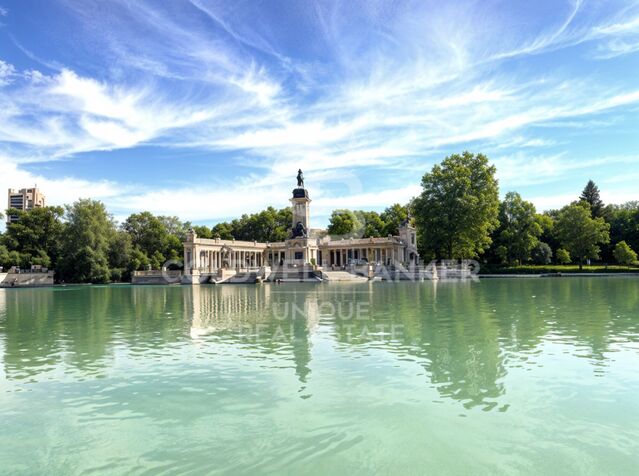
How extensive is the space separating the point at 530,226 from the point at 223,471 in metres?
65.5

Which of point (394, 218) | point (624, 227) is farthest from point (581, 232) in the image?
point (394, 218)

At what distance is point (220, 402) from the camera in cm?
802

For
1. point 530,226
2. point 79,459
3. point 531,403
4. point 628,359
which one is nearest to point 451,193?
point 530,226

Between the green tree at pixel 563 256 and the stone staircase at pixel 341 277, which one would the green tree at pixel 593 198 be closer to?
the green tree at pixel 563 256

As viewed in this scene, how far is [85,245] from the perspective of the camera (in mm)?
62531

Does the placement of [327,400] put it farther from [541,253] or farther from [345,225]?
[345,225]

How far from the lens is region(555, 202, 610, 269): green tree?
60812 millimetres

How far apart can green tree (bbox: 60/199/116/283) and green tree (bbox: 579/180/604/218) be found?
67.0m

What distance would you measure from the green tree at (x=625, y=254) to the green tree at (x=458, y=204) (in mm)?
17677

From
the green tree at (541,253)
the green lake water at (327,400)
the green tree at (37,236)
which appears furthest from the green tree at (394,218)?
the green lake water at (327,400)

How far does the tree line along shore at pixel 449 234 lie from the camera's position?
55250 mm

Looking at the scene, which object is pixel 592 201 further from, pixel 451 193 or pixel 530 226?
pixel 451 193

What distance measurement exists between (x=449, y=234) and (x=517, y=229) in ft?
51.2

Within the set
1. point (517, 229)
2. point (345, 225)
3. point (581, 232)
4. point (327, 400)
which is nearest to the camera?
point (327, 400)
